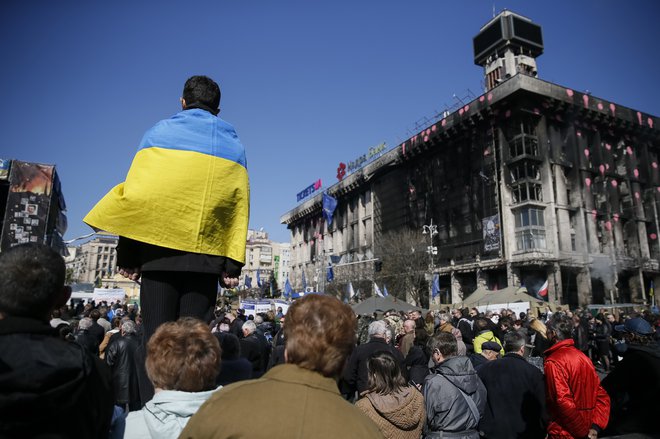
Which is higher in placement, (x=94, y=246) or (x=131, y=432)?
(x=94, y=246)

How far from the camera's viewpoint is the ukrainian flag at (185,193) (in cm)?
272

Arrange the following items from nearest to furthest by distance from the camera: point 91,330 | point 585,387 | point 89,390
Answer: point 89,390 → point 585,387 → point 91,330

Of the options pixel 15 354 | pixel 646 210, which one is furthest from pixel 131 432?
pixel 646 210

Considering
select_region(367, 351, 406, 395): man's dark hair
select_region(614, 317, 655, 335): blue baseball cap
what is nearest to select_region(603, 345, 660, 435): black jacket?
select_region(614, 317, 655, 335): blue baseball cap

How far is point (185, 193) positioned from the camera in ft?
9.42

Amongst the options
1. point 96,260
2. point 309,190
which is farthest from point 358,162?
point 96,260

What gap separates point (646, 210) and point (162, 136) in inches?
2607

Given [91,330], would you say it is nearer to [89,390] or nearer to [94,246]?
[89,390]

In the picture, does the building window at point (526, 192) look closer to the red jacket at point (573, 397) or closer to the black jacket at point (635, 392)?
the red jacket at point (573, 397)

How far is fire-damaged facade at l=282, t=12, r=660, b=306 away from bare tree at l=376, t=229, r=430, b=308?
94.0 inches

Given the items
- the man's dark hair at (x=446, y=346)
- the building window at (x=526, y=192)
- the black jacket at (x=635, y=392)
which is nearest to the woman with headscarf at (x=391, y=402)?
the man's dark hair at (x=446, y=346)

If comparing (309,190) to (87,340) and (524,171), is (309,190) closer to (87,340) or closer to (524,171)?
(524,171)

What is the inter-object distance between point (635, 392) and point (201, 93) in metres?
5.00

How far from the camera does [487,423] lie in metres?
5.85
